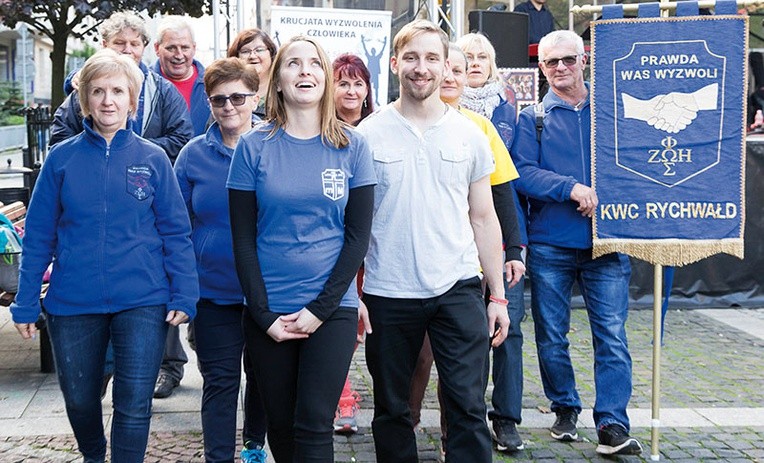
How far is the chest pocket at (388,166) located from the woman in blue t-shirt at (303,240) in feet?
0.61

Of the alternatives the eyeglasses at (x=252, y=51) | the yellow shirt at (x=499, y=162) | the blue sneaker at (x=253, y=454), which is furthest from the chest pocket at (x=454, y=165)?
the eyeglasses at (x=252, y=51)

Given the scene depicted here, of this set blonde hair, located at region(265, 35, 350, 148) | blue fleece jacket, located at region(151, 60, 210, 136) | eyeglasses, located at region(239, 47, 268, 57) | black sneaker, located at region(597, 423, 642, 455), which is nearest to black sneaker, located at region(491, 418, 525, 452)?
black sneaker, located at region(597, 423, 642, 455)

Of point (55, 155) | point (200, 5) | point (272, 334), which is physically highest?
point (200, 5)

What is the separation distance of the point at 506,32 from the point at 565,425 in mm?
6299

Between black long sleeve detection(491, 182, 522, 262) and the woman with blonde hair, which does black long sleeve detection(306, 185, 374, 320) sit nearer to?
black long sleeve detection(491, 182, 522, 262)

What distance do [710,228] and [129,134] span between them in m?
2.76

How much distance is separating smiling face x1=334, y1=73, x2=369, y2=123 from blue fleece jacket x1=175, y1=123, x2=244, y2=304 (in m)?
0.94

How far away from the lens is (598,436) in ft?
17.3

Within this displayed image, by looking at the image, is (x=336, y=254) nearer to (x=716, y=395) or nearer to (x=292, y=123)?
(x=292, y=123)

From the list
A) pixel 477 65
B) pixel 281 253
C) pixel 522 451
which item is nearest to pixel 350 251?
pixel 281 253

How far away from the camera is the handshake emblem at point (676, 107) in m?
5.04

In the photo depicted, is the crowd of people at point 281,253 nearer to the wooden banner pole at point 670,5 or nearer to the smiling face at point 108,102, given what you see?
the smiling face at point 108,102

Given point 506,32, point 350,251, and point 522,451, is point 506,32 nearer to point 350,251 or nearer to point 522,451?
point 522,451

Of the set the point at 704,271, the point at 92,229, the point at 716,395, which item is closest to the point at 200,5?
the point at 704,271
